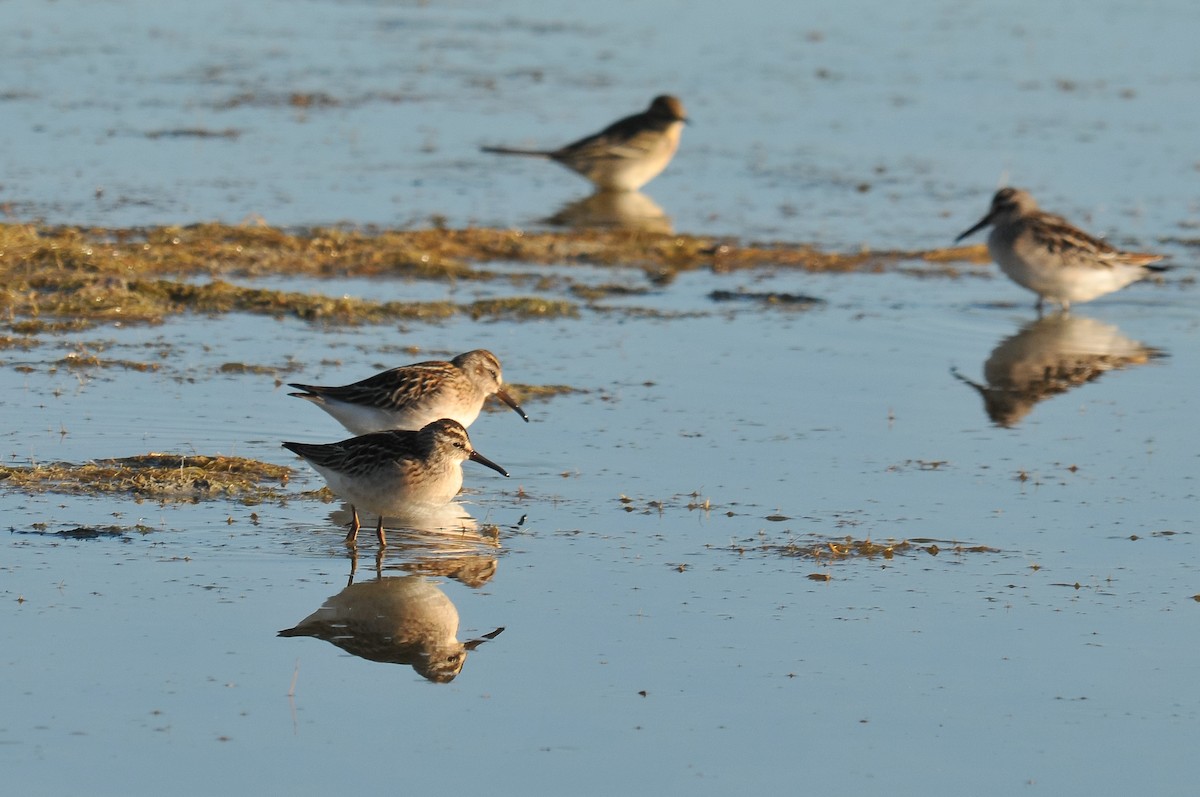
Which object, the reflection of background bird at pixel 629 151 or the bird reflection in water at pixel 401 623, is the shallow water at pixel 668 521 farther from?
the reflection of background bird at pixel 629 151

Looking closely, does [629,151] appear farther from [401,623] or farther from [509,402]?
[401,623]

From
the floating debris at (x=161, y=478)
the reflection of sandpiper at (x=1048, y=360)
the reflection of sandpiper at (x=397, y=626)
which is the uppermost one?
the reflection of sandpiper at (x=1048, y=360)

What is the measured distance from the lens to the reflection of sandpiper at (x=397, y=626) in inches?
280

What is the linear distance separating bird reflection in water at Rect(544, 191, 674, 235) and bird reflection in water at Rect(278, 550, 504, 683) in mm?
9623

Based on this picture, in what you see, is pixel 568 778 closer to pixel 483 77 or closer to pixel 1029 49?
pixel 483 77

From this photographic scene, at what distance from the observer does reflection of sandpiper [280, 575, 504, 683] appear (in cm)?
711

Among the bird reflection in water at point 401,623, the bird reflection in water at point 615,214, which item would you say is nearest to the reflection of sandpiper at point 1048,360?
the bird reflection in water at point 615,214

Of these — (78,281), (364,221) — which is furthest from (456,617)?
(364,221)

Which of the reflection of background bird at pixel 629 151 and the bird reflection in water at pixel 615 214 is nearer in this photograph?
the bird reflection in water at pixel 615 214

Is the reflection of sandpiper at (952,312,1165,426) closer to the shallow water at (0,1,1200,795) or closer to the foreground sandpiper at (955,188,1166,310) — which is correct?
the shallow water at (0,1,1200,795)

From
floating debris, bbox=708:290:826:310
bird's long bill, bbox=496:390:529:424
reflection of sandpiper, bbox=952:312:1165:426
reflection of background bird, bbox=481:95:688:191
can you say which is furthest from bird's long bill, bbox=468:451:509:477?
reflection of background bird, bbox=481:95:688:191

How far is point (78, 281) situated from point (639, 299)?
4102 mm

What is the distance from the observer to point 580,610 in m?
7.67

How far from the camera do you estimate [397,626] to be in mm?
7449
